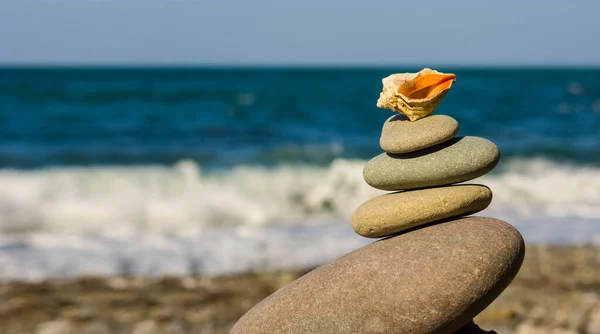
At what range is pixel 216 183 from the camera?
10766 millimetres

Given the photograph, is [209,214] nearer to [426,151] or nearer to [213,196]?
[213,196]

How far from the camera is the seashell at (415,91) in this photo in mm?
3260

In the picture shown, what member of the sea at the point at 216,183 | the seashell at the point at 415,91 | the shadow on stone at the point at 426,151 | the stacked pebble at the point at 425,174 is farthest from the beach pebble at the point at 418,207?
the sea at the point at 216,183

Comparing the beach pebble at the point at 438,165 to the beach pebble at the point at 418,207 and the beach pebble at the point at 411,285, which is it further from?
the beach pebble at the point at 411,285

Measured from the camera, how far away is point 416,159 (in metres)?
3.27

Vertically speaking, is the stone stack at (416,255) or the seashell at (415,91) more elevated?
the seashell at (415,91)

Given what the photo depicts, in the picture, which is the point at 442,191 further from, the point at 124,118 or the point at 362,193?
the point at 124,118

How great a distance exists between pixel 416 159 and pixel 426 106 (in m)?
0.28

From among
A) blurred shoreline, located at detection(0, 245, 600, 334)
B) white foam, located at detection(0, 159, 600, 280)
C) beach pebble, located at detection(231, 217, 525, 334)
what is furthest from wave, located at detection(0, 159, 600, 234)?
beach pebble, located at detection(231, 217, 525, 334)

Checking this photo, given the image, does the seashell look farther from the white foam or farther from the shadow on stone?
the white foam

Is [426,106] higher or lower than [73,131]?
lower

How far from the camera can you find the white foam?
6645 mm

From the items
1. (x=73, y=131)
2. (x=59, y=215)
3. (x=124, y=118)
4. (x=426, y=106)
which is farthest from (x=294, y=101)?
(x=426, y=106)

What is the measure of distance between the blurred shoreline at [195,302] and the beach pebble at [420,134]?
2.27m
